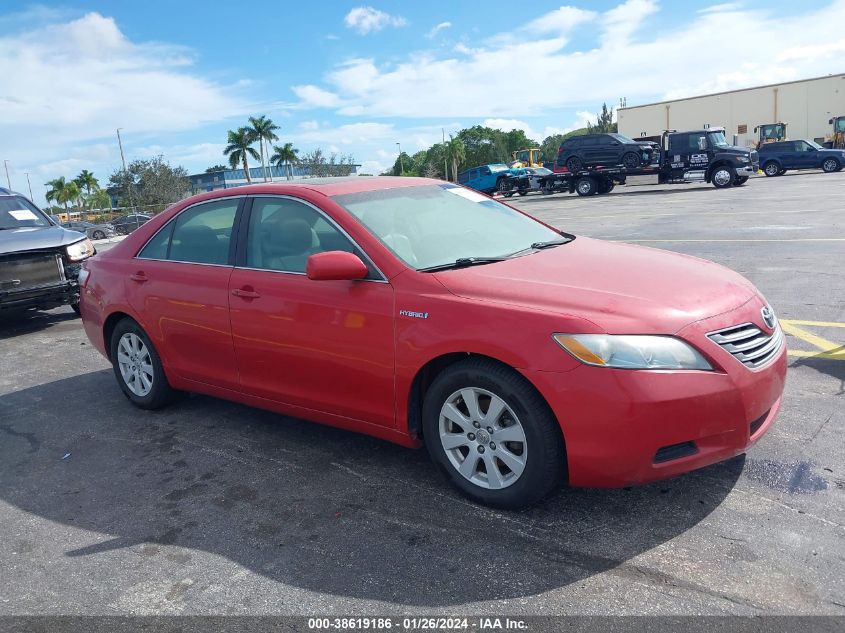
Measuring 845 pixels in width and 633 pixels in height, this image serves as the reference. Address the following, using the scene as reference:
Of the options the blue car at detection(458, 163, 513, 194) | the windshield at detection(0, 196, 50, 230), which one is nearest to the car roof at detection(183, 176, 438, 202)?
the windshield at detection(0, 196, 50, 230)

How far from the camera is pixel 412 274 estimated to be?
3.65 metres

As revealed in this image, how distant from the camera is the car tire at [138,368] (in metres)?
5.16

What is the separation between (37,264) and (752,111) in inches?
2618

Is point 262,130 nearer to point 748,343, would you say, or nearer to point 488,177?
point 488,177

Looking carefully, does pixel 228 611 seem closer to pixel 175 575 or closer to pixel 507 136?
pixel 175 575

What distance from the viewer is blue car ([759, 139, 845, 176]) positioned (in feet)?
113

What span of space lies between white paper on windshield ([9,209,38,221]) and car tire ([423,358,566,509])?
8368mm

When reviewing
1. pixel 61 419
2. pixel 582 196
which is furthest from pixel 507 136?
pixel 61 419

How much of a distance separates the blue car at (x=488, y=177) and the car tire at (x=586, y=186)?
5784 mm

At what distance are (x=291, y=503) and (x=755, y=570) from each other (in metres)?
2.20

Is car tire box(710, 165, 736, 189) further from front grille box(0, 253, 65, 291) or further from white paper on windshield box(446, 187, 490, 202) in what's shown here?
white paper on windshield box(446, 187, 490, 202)

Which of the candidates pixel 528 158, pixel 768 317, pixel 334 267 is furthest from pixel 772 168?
pixel 334 267

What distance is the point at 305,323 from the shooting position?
3984 millimetres

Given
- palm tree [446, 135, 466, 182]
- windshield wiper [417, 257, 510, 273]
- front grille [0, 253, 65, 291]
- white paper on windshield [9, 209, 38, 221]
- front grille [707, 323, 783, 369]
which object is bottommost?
front grille [707, 323, 783, 369]
